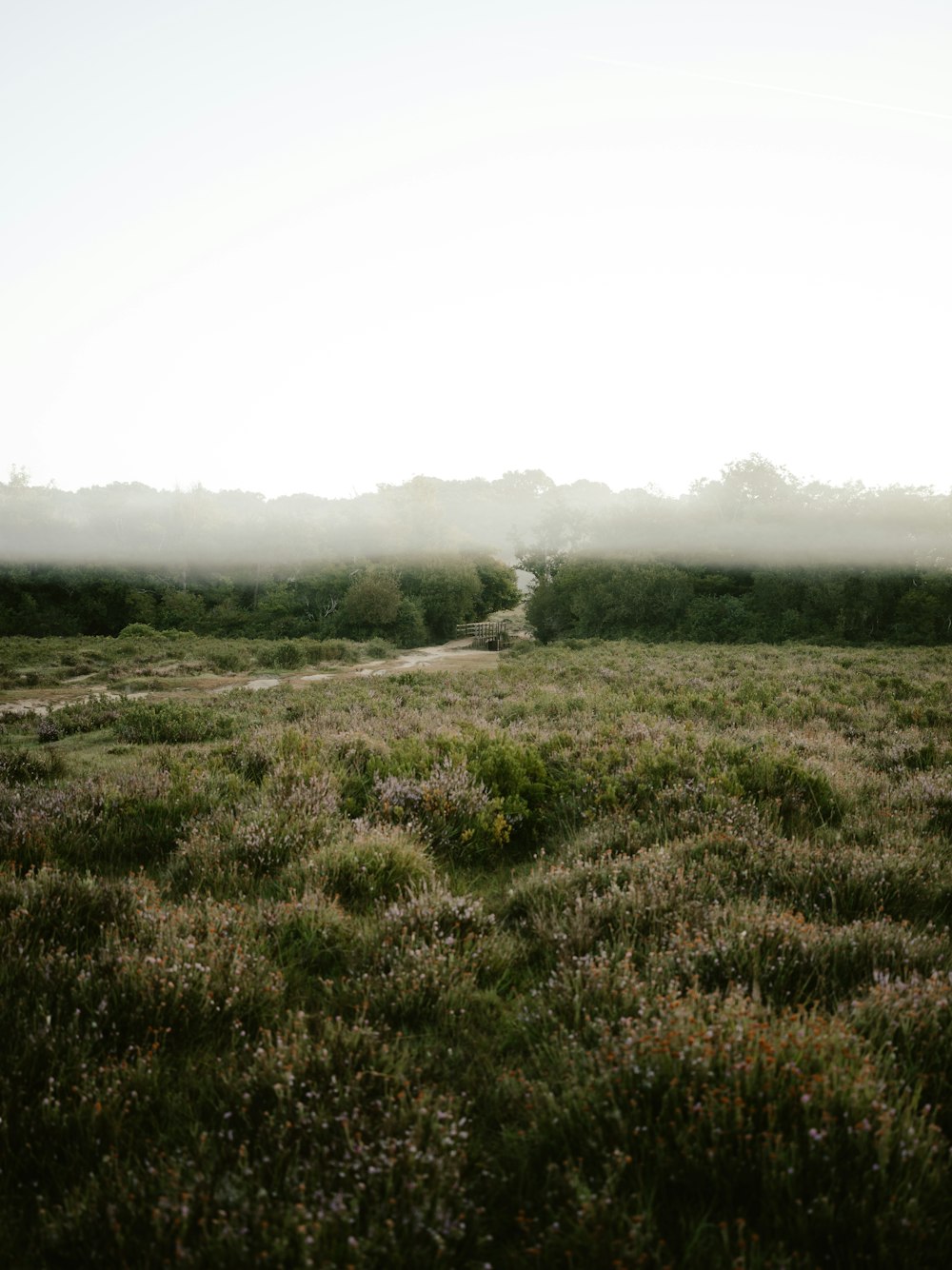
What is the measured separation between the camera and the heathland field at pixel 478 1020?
1.74 meters

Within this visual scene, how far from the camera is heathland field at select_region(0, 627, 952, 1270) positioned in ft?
5.72

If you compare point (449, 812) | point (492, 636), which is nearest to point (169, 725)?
point (449, 812)

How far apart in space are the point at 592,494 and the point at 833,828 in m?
90.8

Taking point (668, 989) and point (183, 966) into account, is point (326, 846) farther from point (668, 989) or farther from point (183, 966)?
point (668, 989)

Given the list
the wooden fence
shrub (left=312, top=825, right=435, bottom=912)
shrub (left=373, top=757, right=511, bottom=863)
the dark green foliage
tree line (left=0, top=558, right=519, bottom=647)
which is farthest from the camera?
tree line (left=0, top=558, right=519, bottom=647)

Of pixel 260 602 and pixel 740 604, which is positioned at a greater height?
pixel 260 602

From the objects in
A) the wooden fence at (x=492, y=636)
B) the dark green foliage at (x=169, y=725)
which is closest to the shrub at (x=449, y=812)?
the dark green foliage at (x=169, y=725)

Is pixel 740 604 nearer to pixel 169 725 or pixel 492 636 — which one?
pixel 492 636

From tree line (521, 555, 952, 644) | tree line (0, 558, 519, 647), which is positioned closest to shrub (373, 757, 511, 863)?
tree line (521, 555, 952, 644)

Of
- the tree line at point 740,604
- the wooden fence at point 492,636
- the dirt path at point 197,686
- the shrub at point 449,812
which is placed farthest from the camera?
the wooden fence at point 492,636

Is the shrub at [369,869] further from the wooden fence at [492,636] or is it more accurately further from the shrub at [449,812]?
the wooden fence at [492,636]

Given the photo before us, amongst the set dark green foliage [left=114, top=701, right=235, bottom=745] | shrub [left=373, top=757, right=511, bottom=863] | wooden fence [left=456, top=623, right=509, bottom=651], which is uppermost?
shrub [left=373, top=757, right=511, bottom=863]

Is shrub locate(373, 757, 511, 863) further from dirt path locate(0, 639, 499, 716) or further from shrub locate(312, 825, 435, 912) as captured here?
dirt path locate(0, 639, 499, 716)

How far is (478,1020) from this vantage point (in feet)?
8.96
